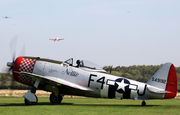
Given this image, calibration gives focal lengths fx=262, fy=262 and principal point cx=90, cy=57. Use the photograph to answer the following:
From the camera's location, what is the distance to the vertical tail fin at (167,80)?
14.8 meters

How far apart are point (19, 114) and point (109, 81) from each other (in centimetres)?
640

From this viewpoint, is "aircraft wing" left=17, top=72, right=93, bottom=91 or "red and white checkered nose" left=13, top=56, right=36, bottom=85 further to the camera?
"red and white checkered nose" left=13, top=56, right=36, bottom=85

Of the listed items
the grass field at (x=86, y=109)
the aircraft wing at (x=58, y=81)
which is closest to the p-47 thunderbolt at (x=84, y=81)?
the aircraft wing at (x=58, y=81)

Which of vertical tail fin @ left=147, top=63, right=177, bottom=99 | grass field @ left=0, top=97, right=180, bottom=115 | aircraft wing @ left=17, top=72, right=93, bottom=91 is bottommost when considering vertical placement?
grass field @ left=0, top=97, right=180, bottom=115

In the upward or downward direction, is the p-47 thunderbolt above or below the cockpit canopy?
below

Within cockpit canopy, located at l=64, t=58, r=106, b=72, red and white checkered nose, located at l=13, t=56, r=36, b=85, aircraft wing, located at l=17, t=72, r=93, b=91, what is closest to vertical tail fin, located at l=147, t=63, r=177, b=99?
cockpit canopy, located at l=64, t=58, r=106, b=72

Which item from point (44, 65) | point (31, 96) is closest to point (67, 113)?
point (31, 96)

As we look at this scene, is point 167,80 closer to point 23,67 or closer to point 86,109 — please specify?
point 86,109

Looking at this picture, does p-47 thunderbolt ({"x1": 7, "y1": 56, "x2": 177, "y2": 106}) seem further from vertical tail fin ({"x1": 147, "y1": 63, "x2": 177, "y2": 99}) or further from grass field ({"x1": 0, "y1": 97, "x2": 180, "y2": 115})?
grass field ({"x1": 0, "y1": 97, "x2": 180, "y2": 115})

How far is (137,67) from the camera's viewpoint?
69000 millimetres

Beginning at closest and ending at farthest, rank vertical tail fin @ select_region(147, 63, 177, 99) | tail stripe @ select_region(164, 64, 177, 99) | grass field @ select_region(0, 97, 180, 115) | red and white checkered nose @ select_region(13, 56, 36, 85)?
grass field @ select_region(0, 97, 180, 115)
tail stripe @ select_region(164, 64, 177, 99)
vertical tail fin @ select_region(147, 63, 177, 99)
red and white checkered nose @ select_region(13, 56, 36, 85)

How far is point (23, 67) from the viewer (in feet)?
51.9

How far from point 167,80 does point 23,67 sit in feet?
27.9

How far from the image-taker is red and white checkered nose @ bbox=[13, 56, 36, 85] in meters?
15.8
